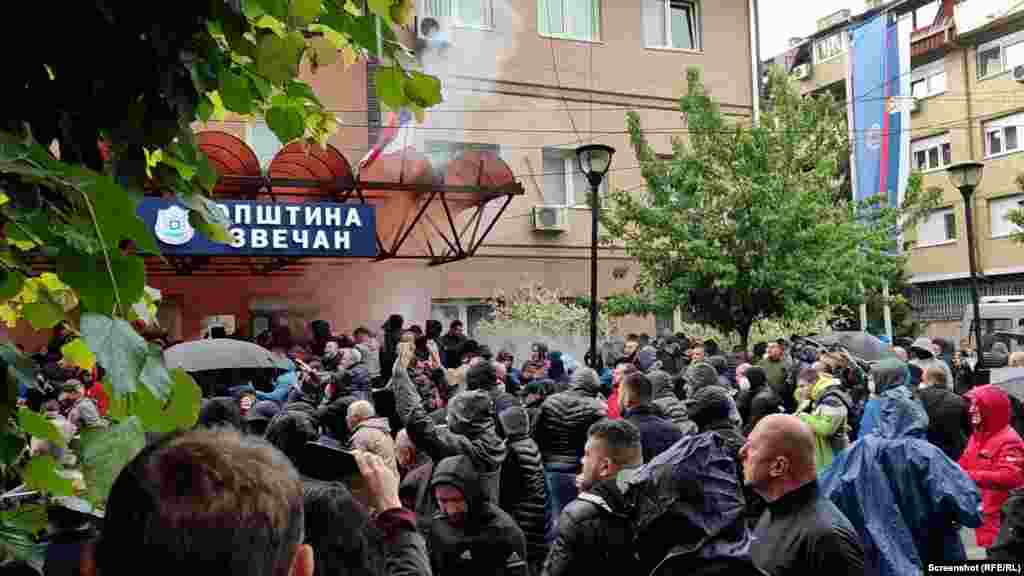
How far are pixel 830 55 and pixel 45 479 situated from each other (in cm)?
4369

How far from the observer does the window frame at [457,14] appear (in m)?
21.5

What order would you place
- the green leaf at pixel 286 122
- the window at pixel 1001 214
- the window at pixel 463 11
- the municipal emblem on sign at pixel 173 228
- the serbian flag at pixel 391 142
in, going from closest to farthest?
the green leaf at pixel 286 122, the municipal emblem on sign at pixel 173 228, the serbian flag at pixel 391 142, the window at pixel 463 11, the window at pixel 1001 214

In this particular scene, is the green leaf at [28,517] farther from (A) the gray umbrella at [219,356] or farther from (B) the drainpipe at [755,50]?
(B) the drainpipe at [755,50]

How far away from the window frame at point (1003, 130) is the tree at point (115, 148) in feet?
116

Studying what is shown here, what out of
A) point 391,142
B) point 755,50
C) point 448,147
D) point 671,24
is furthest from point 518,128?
point 755,50

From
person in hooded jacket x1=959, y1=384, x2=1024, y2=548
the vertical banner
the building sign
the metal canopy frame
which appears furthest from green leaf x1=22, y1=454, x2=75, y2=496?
the vertical banner

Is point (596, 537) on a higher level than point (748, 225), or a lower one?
lower

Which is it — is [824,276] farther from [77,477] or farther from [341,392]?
[77,477]

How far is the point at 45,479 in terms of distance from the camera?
85.5 inches

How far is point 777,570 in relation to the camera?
3865 mm

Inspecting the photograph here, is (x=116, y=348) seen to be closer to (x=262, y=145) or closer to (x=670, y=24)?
(x=262, y=145)

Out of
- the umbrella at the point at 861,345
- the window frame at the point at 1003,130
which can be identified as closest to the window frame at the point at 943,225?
the window frame at the point at 1003,130

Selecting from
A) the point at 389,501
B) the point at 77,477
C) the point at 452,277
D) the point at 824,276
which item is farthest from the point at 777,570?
the point at 452,277

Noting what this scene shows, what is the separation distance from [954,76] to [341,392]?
33111 mm
